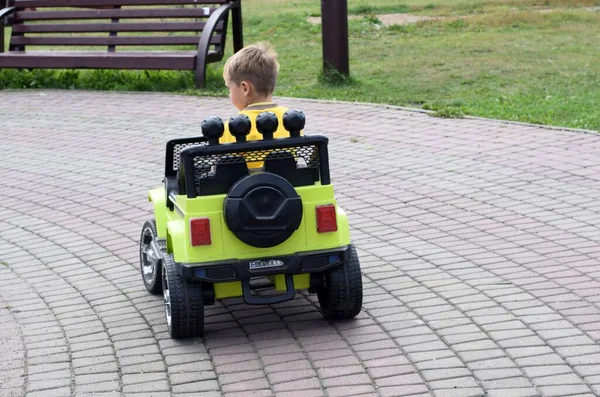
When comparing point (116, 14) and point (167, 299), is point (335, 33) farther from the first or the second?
point (167, 299)

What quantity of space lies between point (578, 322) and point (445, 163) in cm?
358

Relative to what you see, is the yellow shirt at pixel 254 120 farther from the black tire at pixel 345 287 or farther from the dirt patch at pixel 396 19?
the dirt patch at pixel 396 19

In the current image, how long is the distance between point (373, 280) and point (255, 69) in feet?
4.72

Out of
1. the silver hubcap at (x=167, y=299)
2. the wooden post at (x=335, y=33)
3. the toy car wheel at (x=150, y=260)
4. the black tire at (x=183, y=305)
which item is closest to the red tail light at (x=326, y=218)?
the black tire at (x=183, y=305)

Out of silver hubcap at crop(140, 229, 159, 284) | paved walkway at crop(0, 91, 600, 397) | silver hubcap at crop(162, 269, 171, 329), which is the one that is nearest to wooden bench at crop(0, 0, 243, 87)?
paved walkway at crop(0, 91, 600, 397)

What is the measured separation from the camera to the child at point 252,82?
5.39m

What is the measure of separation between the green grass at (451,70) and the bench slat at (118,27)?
1.82 feet

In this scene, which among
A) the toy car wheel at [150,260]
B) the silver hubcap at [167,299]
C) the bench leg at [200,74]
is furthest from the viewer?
the bench leg at [200,74]

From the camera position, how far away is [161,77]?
13.3 metres

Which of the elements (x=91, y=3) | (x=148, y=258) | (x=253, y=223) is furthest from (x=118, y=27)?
(x=253, y=223)

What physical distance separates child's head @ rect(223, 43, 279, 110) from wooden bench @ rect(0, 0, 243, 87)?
6957 mm

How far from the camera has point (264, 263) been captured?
507cm

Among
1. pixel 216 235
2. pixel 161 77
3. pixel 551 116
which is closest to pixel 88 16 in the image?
pixel 161 77

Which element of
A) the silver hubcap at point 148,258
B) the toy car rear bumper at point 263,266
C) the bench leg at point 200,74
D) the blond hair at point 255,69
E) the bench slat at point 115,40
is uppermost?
the blond hair at point 255,69
